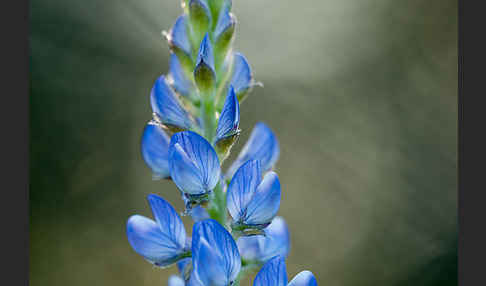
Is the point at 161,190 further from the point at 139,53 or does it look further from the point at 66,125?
the point at 139,53

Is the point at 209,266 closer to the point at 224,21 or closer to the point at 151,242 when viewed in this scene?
the point at 151,242

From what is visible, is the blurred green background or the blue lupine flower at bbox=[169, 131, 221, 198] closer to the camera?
the blue lupine flower at bbox=[169, 131, 221, 198]

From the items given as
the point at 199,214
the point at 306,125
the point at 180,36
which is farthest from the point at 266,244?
the point at 306,125

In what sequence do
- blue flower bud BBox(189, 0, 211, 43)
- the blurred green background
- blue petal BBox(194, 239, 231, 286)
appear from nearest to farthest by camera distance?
1. blue petal BBox(194, 239, 231, 286)
2. blue flower bud BBox(189, 0, 211, 43)
3. the blurred green background

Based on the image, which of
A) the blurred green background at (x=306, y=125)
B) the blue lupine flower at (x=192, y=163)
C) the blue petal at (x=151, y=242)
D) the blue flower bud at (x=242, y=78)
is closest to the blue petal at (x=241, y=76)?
the blue flower bud at (x=242, y=78)

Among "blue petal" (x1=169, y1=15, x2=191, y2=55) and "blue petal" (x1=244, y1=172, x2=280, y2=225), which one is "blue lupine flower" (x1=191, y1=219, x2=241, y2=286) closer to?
"blue petal" (x1=244, y1=172, x2=280, y2=225)

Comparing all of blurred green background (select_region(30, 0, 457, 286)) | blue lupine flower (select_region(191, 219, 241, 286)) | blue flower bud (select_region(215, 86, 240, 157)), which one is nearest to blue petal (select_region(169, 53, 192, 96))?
blue flower bud (select_region(215, 86, 240, 157))

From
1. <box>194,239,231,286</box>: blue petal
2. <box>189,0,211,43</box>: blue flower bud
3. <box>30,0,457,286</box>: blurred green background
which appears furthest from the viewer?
<box>30,0,457,286</box>: blurred green background

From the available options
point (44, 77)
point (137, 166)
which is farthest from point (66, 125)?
point (137, 166)
